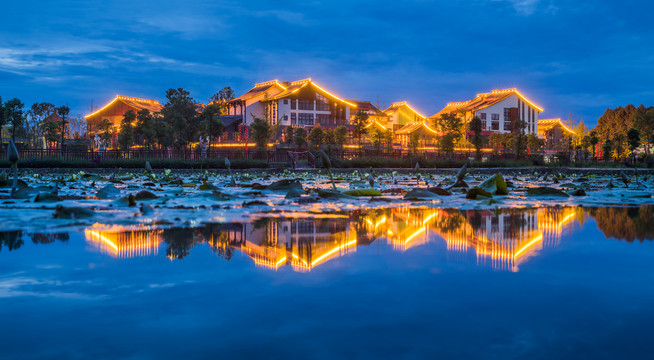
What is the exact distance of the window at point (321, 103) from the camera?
179 ft

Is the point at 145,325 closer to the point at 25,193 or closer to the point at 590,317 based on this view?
the point at 590,317

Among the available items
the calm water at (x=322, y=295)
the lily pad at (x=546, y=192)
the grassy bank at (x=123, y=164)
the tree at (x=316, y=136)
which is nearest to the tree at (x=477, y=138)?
the tree at (x=316, y=136)

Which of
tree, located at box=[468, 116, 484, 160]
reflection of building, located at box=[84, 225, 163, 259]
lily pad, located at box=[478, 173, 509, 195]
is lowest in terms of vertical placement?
reflection of building, located at box=[84, 225, 163, 259]

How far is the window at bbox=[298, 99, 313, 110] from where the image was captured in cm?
5381

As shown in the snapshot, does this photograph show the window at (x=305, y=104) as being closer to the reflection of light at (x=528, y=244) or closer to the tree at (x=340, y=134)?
the tree at (x=340, y=134)

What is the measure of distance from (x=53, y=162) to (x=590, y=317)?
76.1 ft

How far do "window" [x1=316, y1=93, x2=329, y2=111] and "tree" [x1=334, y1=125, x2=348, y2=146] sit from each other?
934cm

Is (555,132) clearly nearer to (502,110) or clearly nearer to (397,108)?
(502,110)

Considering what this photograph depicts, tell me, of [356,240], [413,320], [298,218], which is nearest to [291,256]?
[356,240]

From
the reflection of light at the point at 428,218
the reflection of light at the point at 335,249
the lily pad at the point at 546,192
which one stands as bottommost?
the reflection of light at the point at 428,218

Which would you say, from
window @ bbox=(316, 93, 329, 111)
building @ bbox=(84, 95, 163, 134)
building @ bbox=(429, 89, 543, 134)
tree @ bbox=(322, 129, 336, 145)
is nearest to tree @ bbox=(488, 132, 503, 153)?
building @ bbox=(429, 89, 543, 134)

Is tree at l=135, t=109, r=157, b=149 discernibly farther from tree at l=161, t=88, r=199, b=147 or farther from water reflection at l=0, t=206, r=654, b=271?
water reflection at l=0, t=206, r=654, b=271

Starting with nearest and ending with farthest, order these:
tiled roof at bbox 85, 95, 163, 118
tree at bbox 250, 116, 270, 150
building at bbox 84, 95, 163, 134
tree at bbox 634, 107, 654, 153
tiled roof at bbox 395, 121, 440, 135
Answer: tree at bbox 250, 116, 270, 150 < tree at bbox 634, 107, 654, 153 < tiled roof at bbox 395, 121, 440, 135 < tiled roof at bbox 85, 95, 163, 118 < building at bbox 84, 95, 163, 134

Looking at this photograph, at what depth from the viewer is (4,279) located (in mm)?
1911
